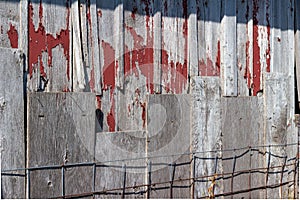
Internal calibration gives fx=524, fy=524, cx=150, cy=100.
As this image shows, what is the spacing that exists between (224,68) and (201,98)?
1.57ft

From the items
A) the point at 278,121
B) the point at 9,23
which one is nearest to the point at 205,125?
the point at 278,121

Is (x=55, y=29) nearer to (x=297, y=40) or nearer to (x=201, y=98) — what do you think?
(x=201, y=98)

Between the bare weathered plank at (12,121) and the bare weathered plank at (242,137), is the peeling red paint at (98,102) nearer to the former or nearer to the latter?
the bare weathered plank at (12,121)

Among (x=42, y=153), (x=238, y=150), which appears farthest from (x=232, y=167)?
(x=42, y=153)

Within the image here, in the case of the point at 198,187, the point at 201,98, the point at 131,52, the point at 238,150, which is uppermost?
the point at 131,52

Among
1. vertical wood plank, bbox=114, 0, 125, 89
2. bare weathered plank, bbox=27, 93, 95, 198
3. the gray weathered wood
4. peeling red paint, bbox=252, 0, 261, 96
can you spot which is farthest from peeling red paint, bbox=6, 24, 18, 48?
the gray weathered wood

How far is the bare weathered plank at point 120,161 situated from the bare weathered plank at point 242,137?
103 centimetres

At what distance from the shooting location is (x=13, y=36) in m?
3.81

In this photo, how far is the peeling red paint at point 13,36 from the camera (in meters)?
Answer: 3.80

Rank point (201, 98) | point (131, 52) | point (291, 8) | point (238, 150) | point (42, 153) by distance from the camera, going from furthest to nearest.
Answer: point (291, 8) < point (238, 150) < point (201, 98) < point (131, 52) < point (42, 153)

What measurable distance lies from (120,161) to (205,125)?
101 centimetres

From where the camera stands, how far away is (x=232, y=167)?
205 inches

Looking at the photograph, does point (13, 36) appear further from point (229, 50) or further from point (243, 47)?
point (243, 47)

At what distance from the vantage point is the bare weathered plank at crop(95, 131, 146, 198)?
13.9 ft
